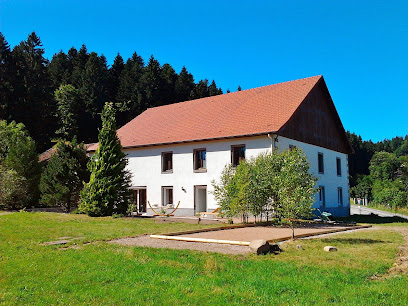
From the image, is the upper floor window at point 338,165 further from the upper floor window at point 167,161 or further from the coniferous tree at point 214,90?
the coniferous tree at point 214,90

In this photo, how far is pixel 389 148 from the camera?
422 ft

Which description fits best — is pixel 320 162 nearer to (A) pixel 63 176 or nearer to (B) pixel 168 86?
(A) pixel 63 176

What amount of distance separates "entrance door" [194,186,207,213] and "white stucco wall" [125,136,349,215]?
11.4 inches

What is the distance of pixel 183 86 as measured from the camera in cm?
6825

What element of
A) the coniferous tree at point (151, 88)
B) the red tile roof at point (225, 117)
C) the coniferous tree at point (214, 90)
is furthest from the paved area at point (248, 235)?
the coniferous tree at point (214, 90)

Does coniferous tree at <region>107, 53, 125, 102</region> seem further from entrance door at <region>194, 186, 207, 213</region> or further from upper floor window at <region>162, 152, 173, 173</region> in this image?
entrance door at <region>194, 186, 207, 213</region>

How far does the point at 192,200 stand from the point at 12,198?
43.0ft

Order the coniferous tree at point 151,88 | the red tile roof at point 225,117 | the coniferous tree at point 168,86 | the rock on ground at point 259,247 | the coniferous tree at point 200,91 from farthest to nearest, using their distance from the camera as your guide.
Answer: the coniferous tree at point 200,91, the coniferous tree at point 168,86, the coniferous tree at point 151,88, the red tile roof at point 225,117, the rock on ground at point 259,247

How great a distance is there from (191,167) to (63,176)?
879 centimetres

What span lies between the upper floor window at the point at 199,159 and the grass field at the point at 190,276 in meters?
15.8

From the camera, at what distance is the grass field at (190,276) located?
236 inches

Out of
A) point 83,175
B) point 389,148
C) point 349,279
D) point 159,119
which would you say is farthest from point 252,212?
point 389,148

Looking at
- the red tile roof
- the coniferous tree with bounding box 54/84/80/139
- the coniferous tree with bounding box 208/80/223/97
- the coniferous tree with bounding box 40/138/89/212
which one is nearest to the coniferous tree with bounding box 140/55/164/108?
the coniferous tree with bounding box 208/80/223/97

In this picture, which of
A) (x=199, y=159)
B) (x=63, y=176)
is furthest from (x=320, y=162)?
(x=63, y=176)
